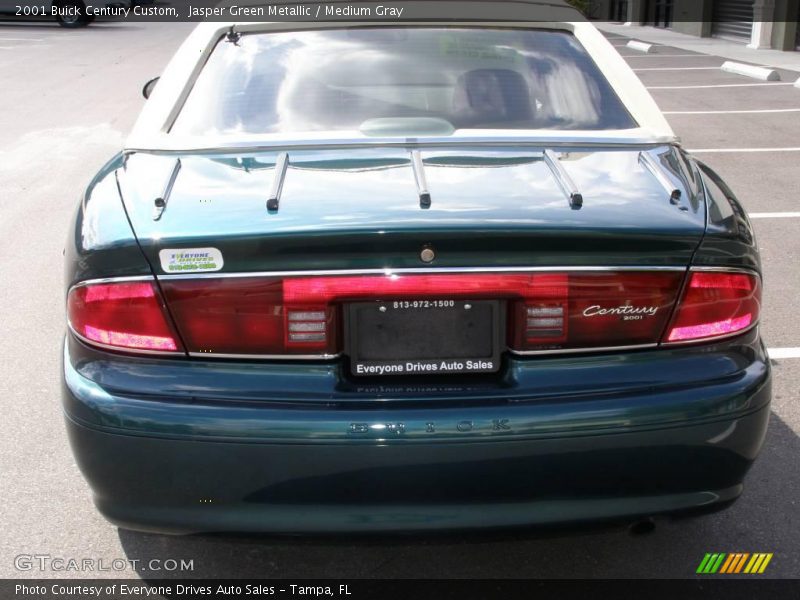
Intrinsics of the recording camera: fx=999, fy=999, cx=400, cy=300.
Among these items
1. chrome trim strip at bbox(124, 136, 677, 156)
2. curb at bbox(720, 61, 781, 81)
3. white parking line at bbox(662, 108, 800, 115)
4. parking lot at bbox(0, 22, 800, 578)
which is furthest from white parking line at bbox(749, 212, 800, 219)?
curb at bbox(720, 61, 781, 81)

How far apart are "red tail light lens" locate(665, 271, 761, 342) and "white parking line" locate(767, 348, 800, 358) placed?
7.29 ft

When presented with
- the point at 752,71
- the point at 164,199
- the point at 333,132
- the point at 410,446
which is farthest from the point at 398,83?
the point at 752,71

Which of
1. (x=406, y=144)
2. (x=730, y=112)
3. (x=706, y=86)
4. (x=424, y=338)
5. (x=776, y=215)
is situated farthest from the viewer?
(x=706, y=86)

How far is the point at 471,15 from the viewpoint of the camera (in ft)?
12.7

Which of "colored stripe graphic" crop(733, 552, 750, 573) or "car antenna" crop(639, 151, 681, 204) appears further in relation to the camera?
"colored stripe graphic" crop(733, 552, 750, 573)

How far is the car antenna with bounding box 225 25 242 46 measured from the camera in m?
3.79

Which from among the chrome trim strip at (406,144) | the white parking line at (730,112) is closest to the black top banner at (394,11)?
the chrome trim strip at (406,144)

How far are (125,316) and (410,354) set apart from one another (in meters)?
0.72

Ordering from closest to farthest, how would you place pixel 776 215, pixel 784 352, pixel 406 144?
1. pixel 406 144
2. pixel 784 352
3. pixel 776 215

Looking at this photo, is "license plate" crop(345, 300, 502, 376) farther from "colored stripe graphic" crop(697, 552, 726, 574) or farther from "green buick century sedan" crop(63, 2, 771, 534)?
"colored stripe graphic" crop(697, 552, 726, 574)

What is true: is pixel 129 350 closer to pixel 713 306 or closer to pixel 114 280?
pixel 114 280

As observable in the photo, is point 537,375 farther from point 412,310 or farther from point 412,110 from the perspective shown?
point 412,110

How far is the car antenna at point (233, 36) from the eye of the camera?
3789mm

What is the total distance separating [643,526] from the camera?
8.69ft
